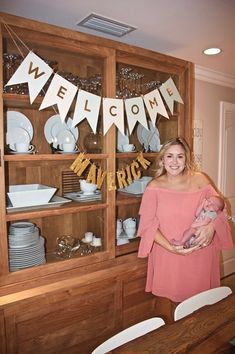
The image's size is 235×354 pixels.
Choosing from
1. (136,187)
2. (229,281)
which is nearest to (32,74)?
(136,187)

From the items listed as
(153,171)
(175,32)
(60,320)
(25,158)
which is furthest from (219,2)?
(60,320)

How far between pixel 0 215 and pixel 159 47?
1615 mm

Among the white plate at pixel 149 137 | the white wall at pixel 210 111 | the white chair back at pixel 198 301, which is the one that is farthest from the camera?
the white wall at pixel 210 111

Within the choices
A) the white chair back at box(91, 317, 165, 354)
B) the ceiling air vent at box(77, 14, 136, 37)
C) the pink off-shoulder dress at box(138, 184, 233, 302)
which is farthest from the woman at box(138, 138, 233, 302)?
A: the ceiling air vent at box(77, 14, 136, 37)

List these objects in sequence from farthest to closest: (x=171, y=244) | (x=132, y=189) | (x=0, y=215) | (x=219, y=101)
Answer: (x=219, y=101) < (x=132, y=189) < (x=171, y=244) < (x=0, y=215)

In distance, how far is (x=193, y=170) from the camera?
1833 millimetres

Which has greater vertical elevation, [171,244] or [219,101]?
[219,101]

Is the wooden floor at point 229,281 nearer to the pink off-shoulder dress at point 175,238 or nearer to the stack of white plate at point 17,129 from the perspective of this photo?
the pink off-shoulder dress at point 175,238

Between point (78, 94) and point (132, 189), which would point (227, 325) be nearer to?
point (132, 189)

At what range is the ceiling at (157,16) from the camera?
137 cm

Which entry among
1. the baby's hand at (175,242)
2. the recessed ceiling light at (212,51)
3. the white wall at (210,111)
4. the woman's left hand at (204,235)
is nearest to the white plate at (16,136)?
the baby's hand at (175,242)

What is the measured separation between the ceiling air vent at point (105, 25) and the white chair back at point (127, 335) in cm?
157

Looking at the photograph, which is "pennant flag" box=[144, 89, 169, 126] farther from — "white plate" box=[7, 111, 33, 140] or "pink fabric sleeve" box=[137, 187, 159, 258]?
"white plate" box=[7, 111, 33, 140]

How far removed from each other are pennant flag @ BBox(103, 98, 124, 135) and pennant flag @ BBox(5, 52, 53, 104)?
14.7 inches
